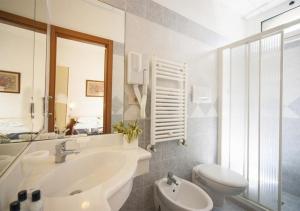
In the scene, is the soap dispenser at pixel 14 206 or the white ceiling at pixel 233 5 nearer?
the soap dispenser at pixel 14 206

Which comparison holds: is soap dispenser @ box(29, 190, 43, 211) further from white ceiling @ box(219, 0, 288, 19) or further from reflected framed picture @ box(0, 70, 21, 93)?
white ceiling @ box(219, 0, 288, 19)

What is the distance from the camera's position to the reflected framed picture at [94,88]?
49.4 inches

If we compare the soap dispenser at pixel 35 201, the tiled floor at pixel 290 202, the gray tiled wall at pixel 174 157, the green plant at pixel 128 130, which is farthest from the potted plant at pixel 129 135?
the tiled floor at pixel 290 202

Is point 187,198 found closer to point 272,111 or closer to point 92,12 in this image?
point 272,111

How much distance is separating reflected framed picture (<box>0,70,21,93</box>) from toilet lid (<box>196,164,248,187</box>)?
1.65 metres

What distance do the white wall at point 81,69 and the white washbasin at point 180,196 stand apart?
0.85 m

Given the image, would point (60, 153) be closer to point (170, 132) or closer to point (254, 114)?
point (170, 132)

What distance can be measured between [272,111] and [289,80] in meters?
1.07

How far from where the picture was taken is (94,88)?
50.4 inches

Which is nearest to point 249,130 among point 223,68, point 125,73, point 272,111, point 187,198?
point 272,111

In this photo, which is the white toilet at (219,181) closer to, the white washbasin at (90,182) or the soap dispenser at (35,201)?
the white washbasin at (90,182)

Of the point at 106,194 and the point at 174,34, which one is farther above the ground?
the point at 174,34

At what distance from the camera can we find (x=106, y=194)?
0.57 meters

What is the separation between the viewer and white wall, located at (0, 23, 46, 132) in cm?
59
